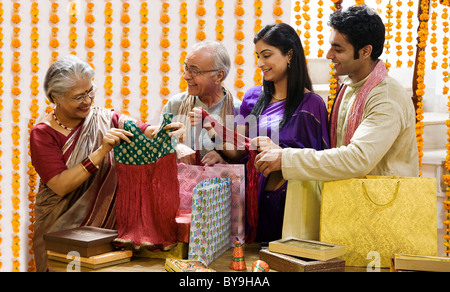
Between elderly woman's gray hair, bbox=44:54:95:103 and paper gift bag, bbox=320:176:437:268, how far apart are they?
1211 millimetres

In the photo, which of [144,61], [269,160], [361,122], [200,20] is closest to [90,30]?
[144,61]

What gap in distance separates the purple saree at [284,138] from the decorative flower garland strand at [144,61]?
43.7 inches

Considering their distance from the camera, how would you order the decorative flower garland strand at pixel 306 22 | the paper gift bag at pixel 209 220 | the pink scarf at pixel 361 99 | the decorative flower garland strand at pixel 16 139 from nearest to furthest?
1. the paper gift bag at pixel 209 220
2. the pink scarf at pixel 361 99
3. the decorative flower garland strand at pixel 16 139
4. the decorative flower garland strand at pixel 306 22

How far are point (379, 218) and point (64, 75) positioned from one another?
147 centimetres

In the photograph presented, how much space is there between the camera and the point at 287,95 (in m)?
2.18

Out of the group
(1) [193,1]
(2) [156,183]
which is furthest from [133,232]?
(1) [193,1]

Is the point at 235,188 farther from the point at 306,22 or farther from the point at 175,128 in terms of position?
the point at 306,22

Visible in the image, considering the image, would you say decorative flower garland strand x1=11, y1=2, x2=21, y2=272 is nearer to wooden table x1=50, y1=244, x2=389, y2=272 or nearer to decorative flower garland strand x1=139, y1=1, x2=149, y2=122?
decorative flower garland strand x1=139, y1=1, x2=149, y2=122

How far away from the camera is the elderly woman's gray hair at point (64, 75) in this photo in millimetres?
2145

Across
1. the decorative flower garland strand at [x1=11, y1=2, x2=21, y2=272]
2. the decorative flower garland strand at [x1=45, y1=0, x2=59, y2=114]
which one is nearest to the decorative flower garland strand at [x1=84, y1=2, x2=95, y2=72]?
the decorative flower garland strand at [x1=45, y1=0, x2=59, y2=114]

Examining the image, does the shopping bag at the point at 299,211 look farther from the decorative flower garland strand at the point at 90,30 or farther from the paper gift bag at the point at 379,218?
the decorative flower garland strand at the point at 90,30

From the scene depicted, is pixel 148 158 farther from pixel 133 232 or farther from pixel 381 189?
pixel 381 189

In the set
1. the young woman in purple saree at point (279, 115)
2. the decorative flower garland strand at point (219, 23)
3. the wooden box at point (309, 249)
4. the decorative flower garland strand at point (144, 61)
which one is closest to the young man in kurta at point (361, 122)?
the young woman in purple saree at point (279, 115)

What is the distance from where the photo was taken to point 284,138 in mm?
2090
